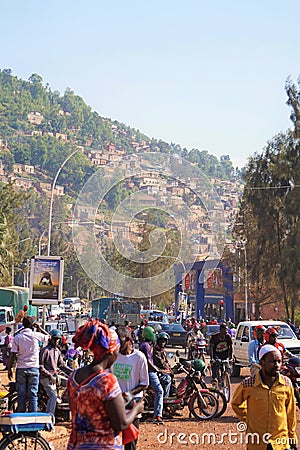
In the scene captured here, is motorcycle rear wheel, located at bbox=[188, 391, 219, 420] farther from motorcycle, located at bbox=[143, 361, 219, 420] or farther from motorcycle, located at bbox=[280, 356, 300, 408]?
motorcycle, located at bbox=[280, 356, 300, 408]

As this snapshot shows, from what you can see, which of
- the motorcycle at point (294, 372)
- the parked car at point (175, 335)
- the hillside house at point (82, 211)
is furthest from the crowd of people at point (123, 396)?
the parked car at point (175, 335)

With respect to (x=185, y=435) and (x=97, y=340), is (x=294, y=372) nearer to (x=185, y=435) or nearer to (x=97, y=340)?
(x=185, y=435)

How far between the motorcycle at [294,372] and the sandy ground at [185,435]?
2.84 feet

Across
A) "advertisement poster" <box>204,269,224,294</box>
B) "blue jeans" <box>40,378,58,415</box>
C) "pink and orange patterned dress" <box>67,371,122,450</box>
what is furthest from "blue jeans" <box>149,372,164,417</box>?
"advertisement poster" <box>204,269,224,294</box>

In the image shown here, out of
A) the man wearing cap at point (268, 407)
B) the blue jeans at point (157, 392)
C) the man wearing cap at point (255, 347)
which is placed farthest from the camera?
the man wearing cap at point (255, 347)

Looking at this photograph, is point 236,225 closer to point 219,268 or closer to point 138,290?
point 219,268

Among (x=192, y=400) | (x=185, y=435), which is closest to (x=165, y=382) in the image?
(x=192, y=400)

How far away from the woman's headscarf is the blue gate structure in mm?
53141

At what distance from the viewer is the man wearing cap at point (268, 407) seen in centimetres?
611

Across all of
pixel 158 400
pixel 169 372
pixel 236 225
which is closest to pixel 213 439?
pixel 158 400

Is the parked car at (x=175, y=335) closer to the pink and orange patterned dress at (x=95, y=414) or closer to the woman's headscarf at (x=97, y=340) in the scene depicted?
the woman's headscarf at (x=97, y=340)

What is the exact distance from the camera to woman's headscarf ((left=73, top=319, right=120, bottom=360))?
5.08 metres

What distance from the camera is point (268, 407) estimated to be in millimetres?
6148

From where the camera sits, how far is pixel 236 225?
196 ft
